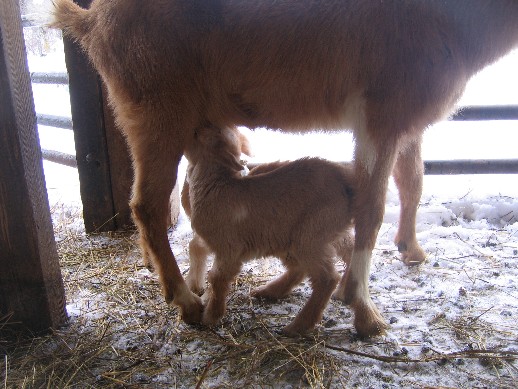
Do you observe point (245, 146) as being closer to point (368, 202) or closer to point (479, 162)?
point (368, 202)

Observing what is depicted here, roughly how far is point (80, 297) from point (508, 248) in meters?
3.05

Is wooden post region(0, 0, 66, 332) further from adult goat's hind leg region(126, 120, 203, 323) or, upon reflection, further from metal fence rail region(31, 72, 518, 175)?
metal fence rail region(31, 72, 518, 175)

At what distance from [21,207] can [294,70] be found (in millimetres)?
1550

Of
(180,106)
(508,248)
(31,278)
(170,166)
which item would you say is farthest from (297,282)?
(508,248)

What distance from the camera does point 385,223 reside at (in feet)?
13.3

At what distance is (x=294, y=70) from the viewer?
2521 millimetres

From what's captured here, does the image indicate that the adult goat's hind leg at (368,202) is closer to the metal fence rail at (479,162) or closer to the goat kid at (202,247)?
the goat kid at (202,247)

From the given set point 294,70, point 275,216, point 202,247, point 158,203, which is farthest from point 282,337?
point 294,70

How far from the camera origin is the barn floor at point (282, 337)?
220 centimetres

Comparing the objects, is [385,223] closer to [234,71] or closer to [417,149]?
[417,149]

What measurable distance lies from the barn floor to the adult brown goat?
0.69ft

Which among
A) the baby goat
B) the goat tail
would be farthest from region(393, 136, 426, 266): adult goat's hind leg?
the goat tail

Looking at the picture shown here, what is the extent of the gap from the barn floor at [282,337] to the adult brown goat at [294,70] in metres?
0.21

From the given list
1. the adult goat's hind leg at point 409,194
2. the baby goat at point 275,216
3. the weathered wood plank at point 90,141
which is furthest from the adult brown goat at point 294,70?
the weathered wood plank at point 90,141
